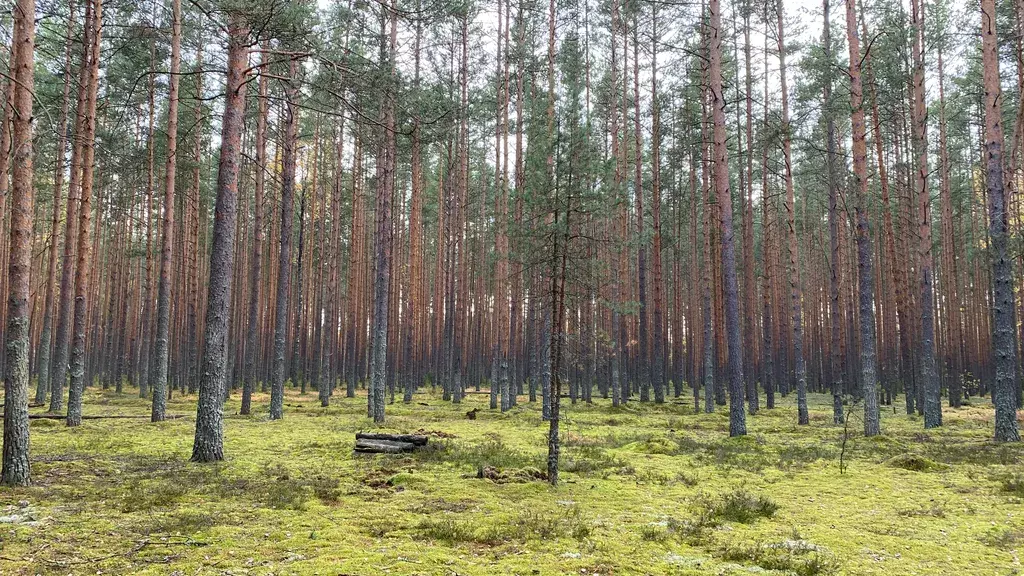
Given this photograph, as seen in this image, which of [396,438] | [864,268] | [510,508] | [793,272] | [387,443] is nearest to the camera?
[510,508]

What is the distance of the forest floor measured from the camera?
5055 millimetres

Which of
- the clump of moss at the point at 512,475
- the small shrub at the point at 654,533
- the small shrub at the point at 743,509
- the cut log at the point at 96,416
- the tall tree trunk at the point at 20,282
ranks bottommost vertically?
the cut log at the point at 96,416

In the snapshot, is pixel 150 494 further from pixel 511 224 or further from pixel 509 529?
pixel 511 224

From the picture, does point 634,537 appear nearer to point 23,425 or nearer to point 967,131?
point 23,425

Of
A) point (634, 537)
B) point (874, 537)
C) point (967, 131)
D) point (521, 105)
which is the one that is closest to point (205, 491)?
point (634, 537)

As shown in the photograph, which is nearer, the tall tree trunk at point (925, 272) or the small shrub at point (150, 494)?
the small shrub at point (150, 494)

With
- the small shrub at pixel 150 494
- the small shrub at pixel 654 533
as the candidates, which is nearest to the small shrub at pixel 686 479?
the small shrub at pixel 654 533

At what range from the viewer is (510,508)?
7180 millimetres

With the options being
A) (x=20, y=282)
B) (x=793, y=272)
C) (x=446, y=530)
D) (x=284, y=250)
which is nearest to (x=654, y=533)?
(x=446, y=530)

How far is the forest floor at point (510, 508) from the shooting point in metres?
5.05

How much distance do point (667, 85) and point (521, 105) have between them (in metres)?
8.31

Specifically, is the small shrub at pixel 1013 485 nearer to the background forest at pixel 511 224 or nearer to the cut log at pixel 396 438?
the background forest at pixel 511 224

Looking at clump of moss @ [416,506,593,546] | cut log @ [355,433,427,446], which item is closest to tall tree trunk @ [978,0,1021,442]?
clump of moss @ [416,506,593,546]

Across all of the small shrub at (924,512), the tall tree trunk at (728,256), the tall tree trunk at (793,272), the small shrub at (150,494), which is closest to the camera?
the small shrub at (150,494)
